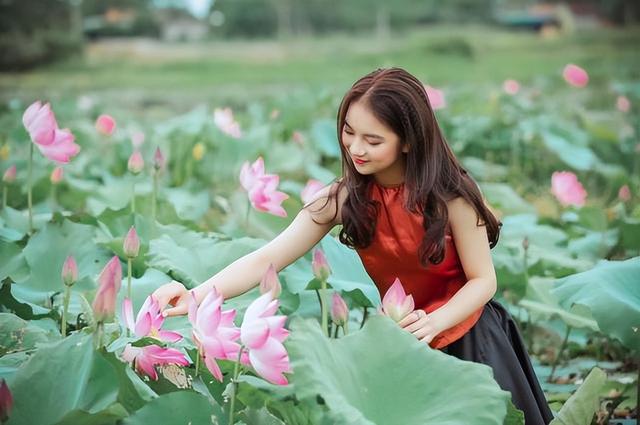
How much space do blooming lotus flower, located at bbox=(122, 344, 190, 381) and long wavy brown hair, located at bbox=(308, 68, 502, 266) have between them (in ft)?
1.07

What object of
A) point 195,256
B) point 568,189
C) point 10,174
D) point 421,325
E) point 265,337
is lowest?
point 568,189

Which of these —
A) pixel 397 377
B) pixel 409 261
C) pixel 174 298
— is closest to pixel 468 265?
pixel 409 261

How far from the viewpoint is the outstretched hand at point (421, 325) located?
1.34 m

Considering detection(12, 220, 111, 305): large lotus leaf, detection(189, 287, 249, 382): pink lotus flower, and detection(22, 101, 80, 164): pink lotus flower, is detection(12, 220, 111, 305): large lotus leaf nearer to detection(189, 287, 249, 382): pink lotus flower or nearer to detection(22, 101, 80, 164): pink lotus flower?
→ detection(22, 101, 80, 164): pink lotus flower

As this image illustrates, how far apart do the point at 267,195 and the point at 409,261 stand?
0.47 m

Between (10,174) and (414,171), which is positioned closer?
(414,171)

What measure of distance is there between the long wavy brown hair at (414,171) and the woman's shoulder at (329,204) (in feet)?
0.06

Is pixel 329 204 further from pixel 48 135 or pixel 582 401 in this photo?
pixel 48 135

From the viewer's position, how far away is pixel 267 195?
1.88 metres

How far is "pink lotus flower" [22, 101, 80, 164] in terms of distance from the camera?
6.03ft

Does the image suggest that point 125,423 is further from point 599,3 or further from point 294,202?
point 599,3

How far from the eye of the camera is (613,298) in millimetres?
1491

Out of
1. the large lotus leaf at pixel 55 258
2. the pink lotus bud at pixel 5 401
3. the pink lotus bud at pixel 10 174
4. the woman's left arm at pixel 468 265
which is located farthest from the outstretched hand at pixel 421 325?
the pink lotus bud at pixel 10 174

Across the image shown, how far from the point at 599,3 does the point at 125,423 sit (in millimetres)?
13879
